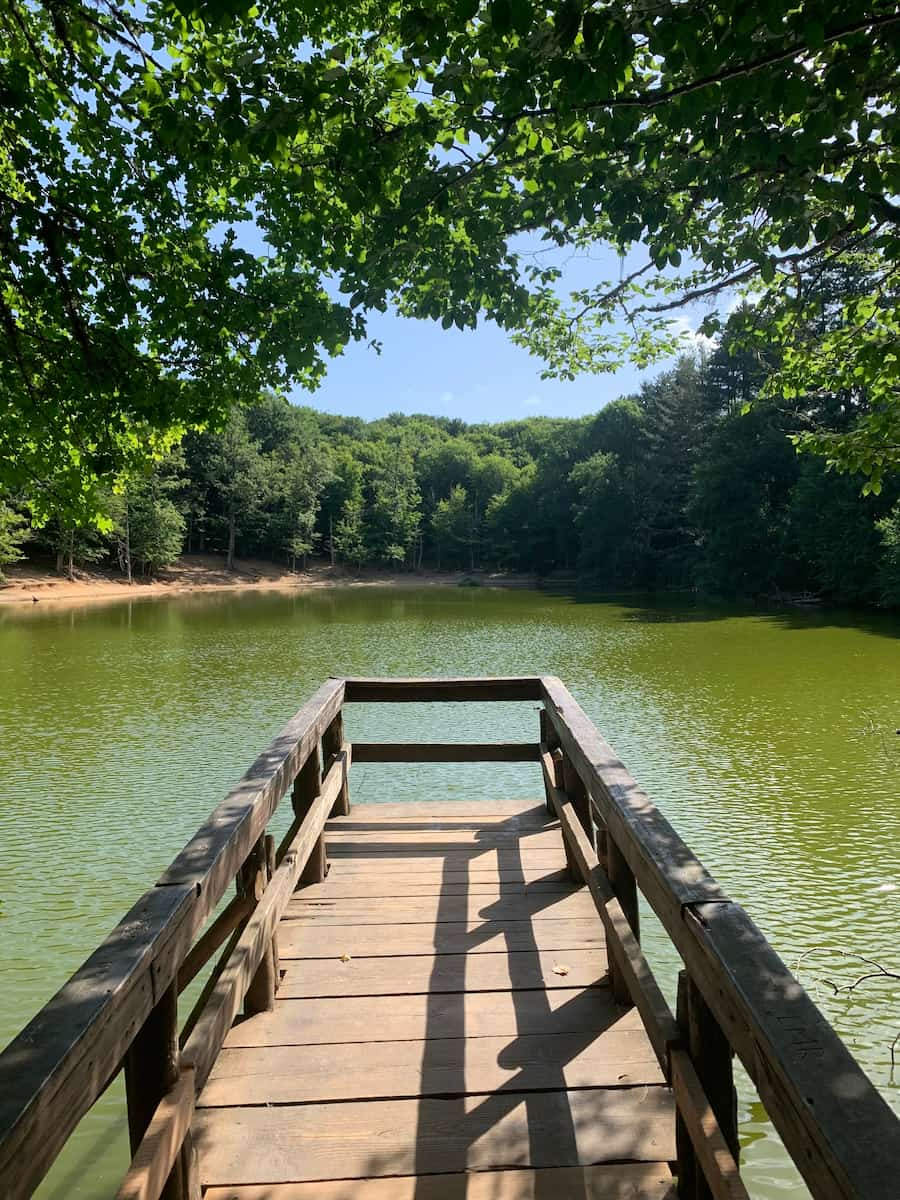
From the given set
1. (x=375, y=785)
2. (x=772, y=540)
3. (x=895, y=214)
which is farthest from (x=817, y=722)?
→ (x=772, y=540)

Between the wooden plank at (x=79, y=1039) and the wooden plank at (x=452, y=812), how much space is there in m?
3.78

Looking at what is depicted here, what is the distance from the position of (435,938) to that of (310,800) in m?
1.01

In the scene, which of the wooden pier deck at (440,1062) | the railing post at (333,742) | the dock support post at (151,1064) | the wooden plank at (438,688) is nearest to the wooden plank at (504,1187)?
the wooden pier deck at (440,1062)

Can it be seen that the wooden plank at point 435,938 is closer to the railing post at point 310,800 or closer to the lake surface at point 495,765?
the railing post at point 310,800

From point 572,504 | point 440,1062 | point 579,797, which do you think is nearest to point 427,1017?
point 440,1062

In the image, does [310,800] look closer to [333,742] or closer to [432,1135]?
[333,742]

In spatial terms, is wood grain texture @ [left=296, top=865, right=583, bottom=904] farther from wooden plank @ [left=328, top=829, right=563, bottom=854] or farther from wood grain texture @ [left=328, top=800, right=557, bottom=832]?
wood grain texture @ [left=328, top=800, right=557, bottom=832]

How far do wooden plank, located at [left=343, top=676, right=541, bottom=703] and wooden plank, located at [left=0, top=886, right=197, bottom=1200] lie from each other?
359cm

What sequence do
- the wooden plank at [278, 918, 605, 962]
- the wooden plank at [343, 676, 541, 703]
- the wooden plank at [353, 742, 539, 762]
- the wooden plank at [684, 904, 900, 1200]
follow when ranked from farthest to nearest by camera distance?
the wooden plank at [353, 742, 539, 762] < the wooden plank at [343, 676, 541, 703] < the wooden plank at [278, 918, 605, 962] < the wooden plank at [684, 904, 900, 1200]

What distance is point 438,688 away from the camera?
17.8ft

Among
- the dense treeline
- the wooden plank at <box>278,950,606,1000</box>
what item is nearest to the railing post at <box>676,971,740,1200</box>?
the wooden plank at <box>278,950,606,1000</box>

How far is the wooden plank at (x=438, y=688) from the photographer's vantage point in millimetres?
5426

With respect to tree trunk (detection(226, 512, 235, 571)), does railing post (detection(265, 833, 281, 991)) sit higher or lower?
higher

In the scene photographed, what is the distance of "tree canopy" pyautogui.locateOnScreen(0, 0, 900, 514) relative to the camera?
3.15 metres
